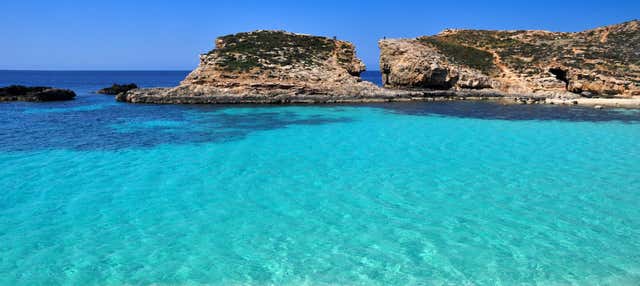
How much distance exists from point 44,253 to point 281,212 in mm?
4664

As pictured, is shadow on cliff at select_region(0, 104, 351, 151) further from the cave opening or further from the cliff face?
the cave opening

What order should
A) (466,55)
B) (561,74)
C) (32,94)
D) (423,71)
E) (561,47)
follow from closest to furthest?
(32,94) < (423,71) < (561,74) < (561,47) < (466,55)

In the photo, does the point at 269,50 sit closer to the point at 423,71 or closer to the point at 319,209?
the point at 423,71

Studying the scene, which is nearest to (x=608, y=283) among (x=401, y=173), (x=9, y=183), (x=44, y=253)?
(x=401, y=173)

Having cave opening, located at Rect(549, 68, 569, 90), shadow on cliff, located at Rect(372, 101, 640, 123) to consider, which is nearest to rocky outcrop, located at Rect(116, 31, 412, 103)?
shadow on cliff, located at Rect(372, 101, 640, 123)

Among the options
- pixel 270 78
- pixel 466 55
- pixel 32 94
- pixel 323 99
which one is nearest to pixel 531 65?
pixel 466 55

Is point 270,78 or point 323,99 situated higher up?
point 270,78

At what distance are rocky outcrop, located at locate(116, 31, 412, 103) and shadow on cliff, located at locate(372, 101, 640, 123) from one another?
5.41 m

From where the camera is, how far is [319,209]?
1008 cm

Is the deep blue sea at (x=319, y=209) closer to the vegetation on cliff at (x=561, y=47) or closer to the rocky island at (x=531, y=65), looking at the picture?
the rocky island at (x=531, y=65)

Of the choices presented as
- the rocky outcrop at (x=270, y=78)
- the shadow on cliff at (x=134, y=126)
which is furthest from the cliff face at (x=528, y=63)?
the shadow on cliff at (x=134, y=126)

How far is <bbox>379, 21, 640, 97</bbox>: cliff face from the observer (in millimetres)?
42484

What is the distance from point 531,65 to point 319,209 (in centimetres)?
4504

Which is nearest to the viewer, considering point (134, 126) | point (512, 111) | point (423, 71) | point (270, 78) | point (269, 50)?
point (134, 126)
